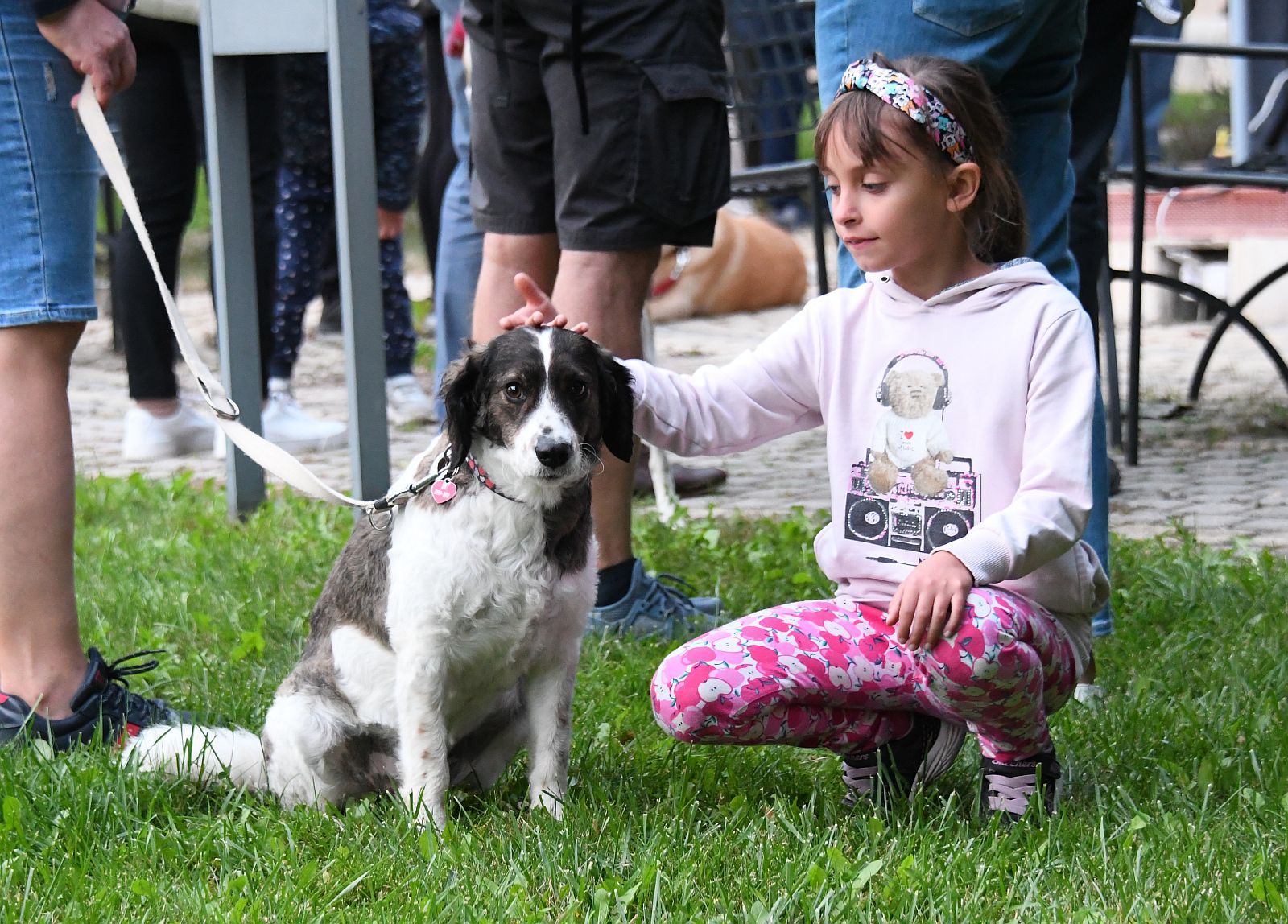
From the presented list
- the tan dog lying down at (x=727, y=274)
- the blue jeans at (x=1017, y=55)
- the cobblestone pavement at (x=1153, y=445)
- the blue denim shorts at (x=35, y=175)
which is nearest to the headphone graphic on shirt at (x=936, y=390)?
the blue jeans at (x=1017, y=55)

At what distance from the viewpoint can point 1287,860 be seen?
94.3 inches

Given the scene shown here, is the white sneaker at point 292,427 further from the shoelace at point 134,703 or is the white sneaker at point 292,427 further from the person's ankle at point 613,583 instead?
the shoelace at point 134,703

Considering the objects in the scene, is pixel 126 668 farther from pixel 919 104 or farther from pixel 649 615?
pixel 919 104

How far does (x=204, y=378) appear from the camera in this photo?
3172 mm

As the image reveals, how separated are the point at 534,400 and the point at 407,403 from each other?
17.4 ft

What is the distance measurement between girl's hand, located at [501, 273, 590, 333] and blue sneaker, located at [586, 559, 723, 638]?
1.28 meters

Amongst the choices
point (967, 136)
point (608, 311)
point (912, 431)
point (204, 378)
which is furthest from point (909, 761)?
point (204, 378)

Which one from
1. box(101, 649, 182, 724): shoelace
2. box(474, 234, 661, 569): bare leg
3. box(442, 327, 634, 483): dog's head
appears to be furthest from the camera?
box(474, 234, 661, 569): bare leg

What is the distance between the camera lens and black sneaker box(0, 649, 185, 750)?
3.13 m

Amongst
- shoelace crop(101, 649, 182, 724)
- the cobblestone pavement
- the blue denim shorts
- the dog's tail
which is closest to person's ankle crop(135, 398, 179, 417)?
the cobblestone pavement

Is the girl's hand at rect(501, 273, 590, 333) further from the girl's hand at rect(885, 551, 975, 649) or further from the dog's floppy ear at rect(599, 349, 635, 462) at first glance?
the girl's hand at rect(885, 551, 975, 649)

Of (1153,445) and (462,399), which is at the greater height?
(462,399)

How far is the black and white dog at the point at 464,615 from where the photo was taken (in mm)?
2713

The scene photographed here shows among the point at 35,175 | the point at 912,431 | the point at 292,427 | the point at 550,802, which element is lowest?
the point at 550,802
